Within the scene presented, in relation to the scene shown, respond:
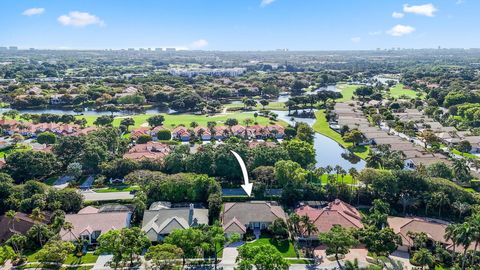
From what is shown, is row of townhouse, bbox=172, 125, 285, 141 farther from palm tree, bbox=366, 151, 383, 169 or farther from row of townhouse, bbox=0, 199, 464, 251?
row of townhouse, bbox=0, 199, 464, 251

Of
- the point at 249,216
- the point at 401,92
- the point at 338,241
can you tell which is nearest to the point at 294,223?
the point at 249,216

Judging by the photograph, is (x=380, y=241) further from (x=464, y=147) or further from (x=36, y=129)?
(x=36, y=129)

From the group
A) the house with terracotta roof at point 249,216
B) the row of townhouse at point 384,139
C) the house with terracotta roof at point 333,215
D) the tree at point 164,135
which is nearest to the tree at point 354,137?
the row of townhouse at point 384,139

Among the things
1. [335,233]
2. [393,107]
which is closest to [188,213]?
[335,233]

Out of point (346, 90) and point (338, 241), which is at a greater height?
point (346, 90)

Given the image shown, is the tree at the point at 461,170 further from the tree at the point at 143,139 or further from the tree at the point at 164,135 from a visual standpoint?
the tree at the point at 143,139

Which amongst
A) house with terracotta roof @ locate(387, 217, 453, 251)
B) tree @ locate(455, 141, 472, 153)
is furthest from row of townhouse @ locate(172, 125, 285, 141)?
house with terracotta roof @ locate(387, 217, 453, 251)
